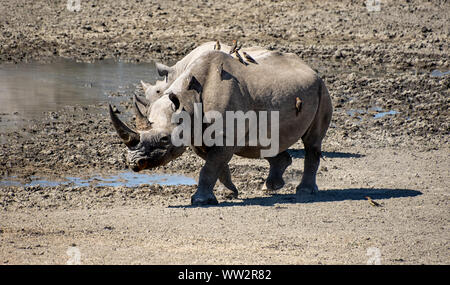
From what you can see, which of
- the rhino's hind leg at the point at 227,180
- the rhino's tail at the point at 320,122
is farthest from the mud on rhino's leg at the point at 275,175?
the rhino's hind leg at the point at 227,180

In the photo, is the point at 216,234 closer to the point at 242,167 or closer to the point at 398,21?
the point at 242,167

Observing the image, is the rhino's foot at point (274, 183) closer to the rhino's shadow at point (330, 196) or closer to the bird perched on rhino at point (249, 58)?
the rhino's shadow at point (330, 196)

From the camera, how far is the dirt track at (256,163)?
758 cm

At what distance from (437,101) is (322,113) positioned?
6.06 meters

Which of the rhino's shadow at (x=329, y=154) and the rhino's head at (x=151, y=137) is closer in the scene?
the rhino's head at (x=151, y=137)

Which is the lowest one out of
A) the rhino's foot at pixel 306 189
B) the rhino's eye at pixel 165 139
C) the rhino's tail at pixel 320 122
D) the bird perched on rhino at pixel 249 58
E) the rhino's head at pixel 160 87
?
the rhino's foot at pixel 306 189

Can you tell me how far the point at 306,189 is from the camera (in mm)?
9953

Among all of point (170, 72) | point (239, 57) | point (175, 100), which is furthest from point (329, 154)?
point (175, 100)

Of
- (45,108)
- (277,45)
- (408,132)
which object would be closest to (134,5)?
(277,45)

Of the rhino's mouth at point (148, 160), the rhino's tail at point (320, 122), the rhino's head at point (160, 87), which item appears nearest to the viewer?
the rhino's mouth at point (148, 160)

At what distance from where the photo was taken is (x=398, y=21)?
22.3 meters

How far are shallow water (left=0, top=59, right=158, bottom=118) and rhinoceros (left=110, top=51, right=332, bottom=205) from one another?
216 inches

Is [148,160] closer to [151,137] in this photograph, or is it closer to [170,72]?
[151,137]

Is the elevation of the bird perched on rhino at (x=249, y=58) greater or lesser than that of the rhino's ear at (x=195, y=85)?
greater
